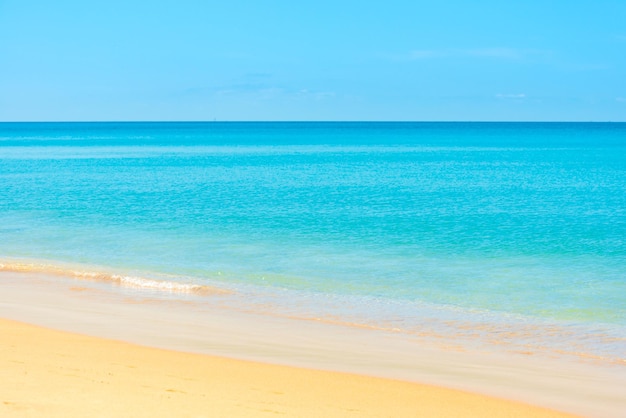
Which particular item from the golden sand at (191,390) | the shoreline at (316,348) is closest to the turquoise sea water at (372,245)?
the shoreline at (316,348)

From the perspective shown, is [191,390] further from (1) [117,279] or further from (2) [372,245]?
(2) [372,245]

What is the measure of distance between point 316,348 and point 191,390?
10.7 feet

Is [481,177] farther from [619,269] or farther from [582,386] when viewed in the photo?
[582,386]

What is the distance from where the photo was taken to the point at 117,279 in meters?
17.4

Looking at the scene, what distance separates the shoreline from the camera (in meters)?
9.45

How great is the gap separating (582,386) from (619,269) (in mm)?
9922

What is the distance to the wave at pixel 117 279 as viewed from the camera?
642 inches

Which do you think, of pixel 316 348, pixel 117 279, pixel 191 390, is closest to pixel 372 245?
pixel 117 279

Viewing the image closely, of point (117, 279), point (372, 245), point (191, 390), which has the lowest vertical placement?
point (117, 279)

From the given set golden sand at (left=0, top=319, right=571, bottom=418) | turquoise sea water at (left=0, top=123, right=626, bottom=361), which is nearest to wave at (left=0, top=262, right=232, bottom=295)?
turquoise sea water at (left=0, top=123, right=626, bottom=361)

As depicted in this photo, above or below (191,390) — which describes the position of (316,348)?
below

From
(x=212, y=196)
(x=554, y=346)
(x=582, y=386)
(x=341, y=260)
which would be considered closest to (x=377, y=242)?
(x=341, y=260)

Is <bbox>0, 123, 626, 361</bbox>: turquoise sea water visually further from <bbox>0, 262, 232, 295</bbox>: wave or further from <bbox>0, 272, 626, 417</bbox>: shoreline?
<bbox>0, 272, 626, 417</bbox>: shoreline

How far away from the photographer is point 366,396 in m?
8.73
